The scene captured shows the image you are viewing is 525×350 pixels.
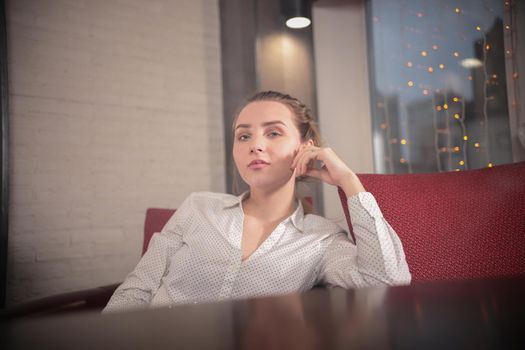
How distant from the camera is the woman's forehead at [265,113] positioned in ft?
4.63

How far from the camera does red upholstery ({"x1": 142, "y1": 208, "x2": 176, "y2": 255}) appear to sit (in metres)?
1.71

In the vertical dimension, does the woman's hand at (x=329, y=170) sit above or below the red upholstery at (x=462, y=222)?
above

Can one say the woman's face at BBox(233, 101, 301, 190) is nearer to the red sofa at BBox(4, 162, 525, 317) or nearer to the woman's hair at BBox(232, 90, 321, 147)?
the woman's hair at BBox(232, 90, 321, 147)

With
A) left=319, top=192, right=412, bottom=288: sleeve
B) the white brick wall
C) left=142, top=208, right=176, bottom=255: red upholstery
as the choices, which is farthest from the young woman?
the white brick wall

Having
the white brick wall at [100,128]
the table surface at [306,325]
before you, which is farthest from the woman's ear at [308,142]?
the white brick wall at [100,128]

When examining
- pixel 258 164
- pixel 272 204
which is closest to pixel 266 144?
pixel 258 164

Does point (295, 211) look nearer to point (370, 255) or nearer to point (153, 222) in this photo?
point (370, 255)

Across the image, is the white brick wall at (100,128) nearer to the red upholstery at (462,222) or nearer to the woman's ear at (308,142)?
the woman's ear at (308,142)

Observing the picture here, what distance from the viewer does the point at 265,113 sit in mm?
1420

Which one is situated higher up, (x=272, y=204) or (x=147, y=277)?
(x=272, y=204)

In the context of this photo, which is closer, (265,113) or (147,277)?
(147,277)

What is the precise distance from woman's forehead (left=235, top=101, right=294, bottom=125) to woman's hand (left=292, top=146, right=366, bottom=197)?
0.14 metres

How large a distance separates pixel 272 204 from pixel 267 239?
0.61 feet

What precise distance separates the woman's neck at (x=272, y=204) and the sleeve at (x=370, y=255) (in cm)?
31
